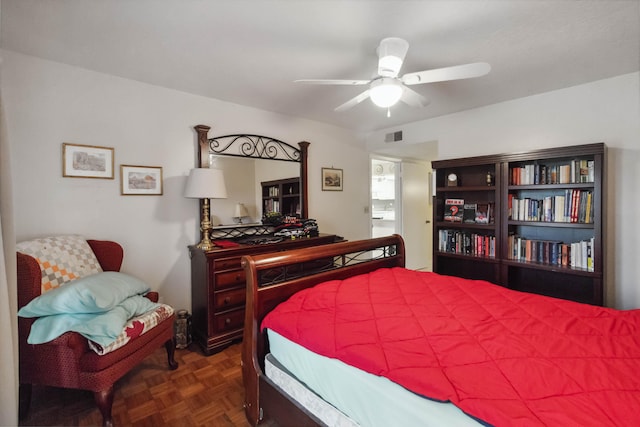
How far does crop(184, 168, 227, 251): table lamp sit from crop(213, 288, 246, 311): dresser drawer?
1.39 feet

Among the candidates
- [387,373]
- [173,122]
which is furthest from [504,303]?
[173,122]

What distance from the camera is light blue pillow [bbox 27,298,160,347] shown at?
1.56 m

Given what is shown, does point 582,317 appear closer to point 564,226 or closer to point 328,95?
point 564,226

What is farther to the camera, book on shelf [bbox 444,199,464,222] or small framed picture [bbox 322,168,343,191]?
small framed picture [bbox 322,168,343,191]

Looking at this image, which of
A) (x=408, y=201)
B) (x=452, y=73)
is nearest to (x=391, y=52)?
(x=452, y=73)

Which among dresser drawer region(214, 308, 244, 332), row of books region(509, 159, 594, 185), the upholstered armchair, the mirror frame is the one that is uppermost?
the mirror frame

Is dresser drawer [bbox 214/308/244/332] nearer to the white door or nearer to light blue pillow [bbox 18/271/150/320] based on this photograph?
light blue pillow [bbox 18/271/150/320]

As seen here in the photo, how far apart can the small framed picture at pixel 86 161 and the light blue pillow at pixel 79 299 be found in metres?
0.96

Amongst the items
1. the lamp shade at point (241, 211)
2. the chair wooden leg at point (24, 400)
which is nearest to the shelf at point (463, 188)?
the lamp shade at point (241, 211)

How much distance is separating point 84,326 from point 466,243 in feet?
11.3

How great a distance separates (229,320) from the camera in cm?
262

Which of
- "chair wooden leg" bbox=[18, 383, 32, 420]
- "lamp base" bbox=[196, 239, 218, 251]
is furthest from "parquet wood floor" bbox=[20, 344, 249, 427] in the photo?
"lamp base" bbox=[196, 239, 218, 251]

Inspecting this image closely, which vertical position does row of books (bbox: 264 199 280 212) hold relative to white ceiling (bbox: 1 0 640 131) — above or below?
below

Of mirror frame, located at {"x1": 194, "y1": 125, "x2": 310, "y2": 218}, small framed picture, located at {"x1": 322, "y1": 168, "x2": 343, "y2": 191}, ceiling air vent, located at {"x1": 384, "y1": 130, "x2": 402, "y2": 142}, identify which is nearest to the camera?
mirror frame, located at {"x1": 194, "y1": 125, "x2": 310, "y2": 218}
